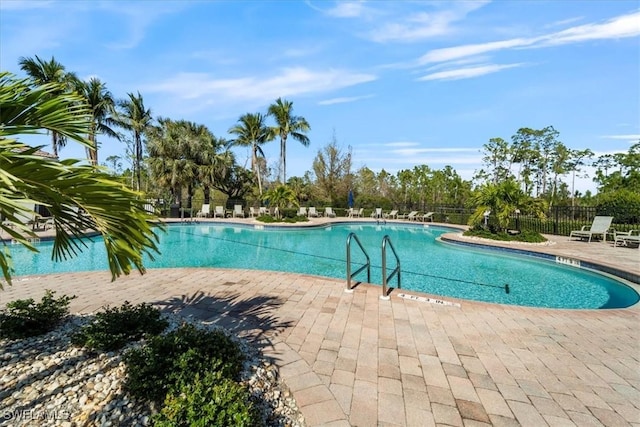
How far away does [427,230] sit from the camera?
16922 mm

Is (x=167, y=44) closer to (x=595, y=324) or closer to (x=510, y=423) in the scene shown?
(x=510, y=423)

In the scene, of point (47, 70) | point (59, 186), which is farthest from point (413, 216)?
point (47, 70)

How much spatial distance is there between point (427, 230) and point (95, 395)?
1666cm

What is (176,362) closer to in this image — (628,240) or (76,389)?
(76,389)

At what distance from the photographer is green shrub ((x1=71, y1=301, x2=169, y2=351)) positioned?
254cm

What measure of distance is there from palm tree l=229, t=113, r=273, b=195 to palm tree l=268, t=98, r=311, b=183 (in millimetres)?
824

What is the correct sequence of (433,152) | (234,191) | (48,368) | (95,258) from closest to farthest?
(48,368), (95,258), (234,191), (433,152)

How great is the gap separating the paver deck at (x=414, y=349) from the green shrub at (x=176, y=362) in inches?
19.1

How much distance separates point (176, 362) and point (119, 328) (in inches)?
42.2

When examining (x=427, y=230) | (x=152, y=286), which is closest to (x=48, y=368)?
(x=152, y=286)

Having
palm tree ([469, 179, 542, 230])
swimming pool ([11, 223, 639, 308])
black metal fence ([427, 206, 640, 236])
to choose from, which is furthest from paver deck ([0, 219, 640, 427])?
black metal fence ([427, 206, 640, 236])

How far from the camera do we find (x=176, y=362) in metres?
2.04

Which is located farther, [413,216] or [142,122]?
Result: [142,122]

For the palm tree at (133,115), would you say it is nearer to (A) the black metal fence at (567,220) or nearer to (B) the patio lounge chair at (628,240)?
(A) the black metal fence at (567,220)
